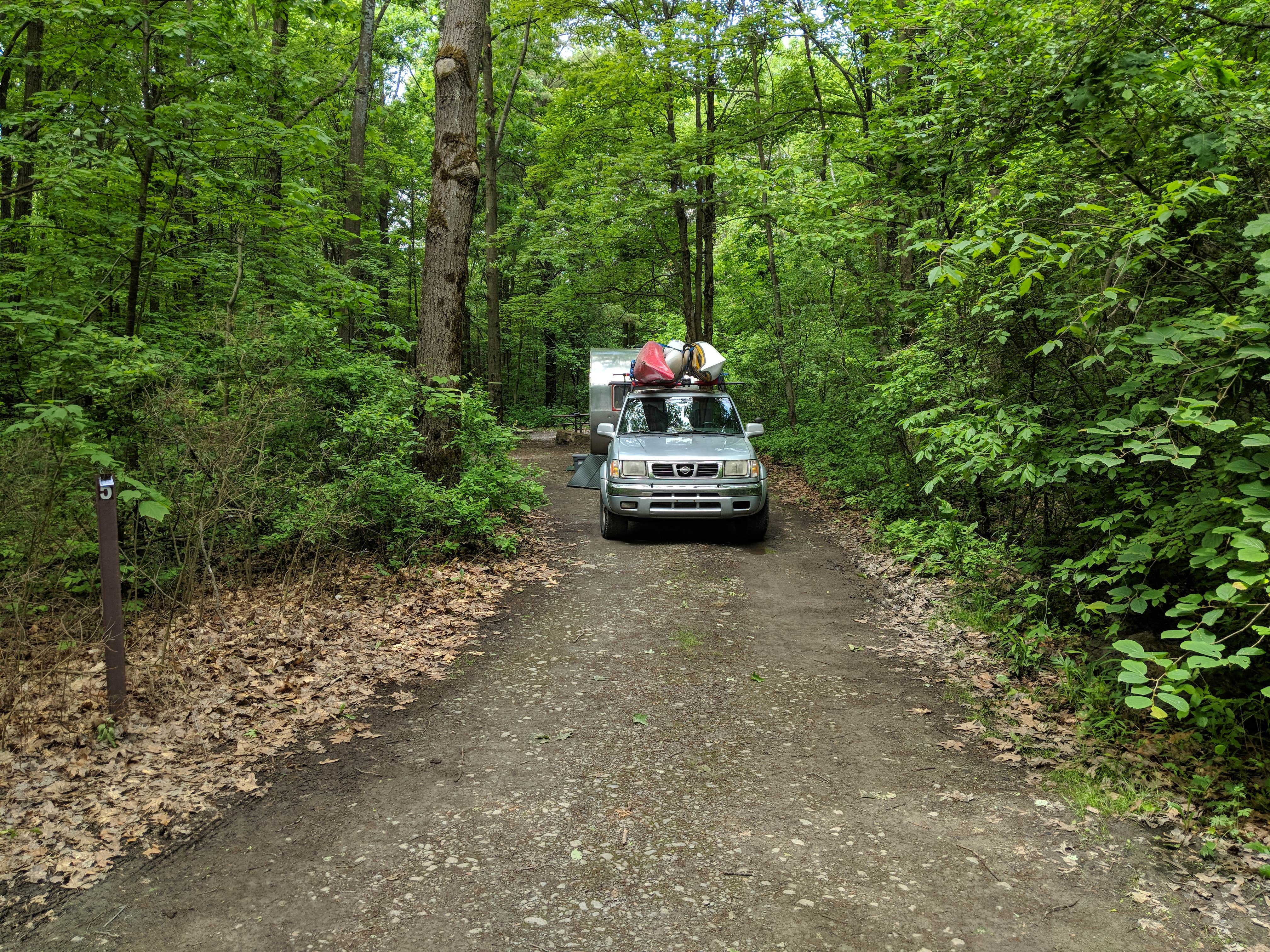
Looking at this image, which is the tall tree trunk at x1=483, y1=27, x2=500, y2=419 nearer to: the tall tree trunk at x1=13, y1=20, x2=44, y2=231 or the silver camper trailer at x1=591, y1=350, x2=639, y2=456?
the silver camper trailer at x1=591, y1=350, x2=639, y2=456

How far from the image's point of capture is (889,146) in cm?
777

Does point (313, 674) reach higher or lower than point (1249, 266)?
lower

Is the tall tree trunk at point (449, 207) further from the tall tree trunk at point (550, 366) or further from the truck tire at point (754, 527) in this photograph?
the tall tree trunk at point (550, 366)

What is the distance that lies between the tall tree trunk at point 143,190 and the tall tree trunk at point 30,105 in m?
0.78

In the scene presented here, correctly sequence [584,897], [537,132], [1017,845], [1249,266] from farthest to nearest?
[537,132] < [1249,266] < [1017,845] < [584,897]

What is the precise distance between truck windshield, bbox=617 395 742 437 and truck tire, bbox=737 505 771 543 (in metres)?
1.16

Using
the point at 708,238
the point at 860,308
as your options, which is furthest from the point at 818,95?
the point at 708,238

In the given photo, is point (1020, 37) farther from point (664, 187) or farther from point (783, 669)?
point (664, 187)

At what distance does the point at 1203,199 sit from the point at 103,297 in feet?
29.1

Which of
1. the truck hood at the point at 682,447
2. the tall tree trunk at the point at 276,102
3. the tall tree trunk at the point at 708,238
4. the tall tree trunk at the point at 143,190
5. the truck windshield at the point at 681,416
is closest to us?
the tall tree trunk at the point at 143,190

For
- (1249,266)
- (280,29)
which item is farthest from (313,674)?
(280,29)

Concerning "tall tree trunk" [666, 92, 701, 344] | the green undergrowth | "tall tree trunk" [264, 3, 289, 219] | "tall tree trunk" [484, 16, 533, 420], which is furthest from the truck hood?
"tall tree trunk" [484, 16, 533, 420]

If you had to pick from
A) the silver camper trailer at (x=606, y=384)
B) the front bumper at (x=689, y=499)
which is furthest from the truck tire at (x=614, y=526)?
the silver camper trailer at (x=606, y=384)

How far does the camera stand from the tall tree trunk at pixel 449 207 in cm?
868
